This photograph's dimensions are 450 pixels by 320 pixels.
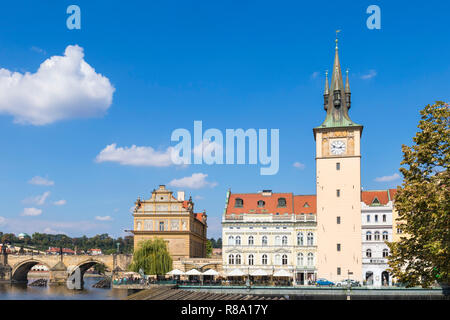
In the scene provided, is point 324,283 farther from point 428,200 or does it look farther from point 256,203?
point 428,200

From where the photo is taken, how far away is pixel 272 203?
6781 cm

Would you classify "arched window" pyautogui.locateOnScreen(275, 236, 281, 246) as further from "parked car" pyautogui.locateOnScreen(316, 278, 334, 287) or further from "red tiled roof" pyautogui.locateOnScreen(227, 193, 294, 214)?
"parked car" pyautogui.locateOnScreen(316, 278, 334, 287)

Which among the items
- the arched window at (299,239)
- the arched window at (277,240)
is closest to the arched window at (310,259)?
the arched window at (299,239)

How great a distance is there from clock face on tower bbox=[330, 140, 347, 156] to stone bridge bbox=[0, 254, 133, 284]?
42.0 meters

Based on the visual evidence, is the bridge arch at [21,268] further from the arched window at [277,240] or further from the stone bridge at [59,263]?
the arched window at [277,240]

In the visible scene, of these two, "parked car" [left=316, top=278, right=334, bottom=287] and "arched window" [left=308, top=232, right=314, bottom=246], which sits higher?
"arched window" [left=308, top=232, right=314, bottom=246]

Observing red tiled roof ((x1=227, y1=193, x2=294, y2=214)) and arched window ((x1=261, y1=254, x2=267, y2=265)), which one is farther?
red tiled roof ((x1=227, y1=193, x2=294, y2=214))

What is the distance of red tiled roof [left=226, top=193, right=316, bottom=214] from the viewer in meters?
66.8

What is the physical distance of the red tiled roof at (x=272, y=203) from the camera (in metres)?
66.8

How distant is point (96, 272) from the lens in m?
161

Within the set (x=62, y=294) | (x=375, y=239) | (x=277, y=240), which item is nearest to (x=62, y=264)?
(x=62, y=294)

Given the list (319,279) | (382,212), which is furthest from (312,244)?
(382,212)

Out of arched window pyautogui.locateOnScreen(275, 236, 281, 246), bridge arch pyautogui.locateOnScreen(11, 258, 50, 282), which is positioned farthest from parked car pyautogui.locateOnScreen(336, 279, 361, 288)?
bridge arch pyautogui.locateOnScreen(11, 258, 50, 282)
